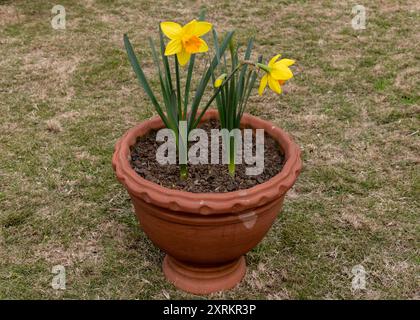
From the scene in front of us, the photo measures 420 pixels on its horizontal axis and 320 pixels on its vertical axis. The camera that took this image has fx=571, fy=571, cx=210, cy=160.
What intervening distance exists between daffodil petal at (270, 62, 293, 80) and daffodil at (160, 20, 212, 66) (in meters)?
0.27

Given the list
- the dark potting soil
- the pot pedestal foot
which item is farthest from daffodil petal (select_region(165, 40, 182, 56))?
the pot pedestal foot

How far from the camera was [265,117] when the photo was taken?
393 centimetres

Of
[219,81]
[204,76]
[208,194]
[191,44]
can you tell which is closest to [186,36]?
[191,44]

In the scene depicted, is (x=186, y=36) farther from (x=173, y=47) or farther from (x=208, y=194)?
(x=208, y=194)

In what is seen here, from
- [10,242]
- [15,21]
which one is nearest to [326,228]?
[10,242]

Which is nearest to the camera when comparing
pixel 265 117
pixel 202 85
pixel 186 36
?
pixel 186 36

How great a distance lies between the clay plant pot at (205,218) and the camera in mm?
2100

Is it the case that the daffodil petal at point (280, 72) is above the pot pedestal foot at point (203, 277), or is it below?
above

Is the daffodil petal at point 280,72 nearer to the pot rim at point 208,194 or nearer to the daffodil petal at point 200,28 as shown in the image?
the daffodil petal at point 200,28

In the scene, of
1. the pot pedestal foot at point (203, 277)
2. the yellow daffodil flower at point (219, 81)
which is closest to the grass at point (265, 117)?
the pot pedestal foot at point (203, 277)

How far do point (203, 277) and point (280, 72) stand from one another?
983mm

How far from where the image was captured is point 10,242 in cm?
281

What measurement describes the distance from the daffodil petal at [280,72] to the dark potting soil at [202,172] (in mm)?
495

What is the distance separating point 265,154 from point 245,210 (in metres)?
0.44
